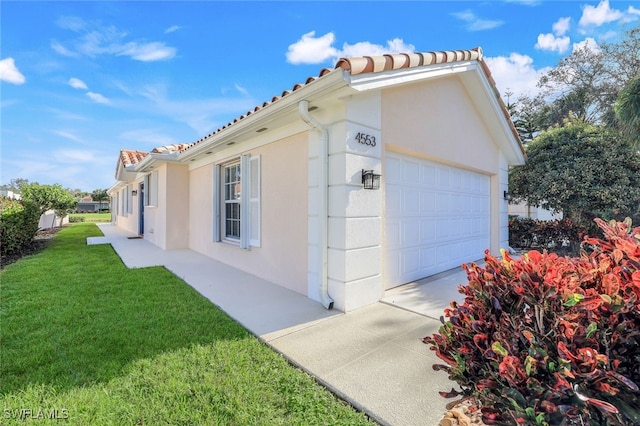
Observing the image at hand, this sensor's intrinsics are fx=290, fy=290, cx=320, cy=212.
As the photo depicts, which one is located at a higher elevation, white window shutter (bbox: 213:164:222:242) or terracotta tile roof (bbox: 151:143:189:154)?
terracotta tile roof (bbox: 151:143:189:154)

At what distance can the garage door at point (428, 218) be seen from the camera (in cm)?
621

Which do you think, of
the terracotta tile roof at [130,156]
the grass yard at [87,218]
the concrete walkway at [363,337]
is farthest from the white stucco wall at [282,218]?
the grass yard at [87,218]

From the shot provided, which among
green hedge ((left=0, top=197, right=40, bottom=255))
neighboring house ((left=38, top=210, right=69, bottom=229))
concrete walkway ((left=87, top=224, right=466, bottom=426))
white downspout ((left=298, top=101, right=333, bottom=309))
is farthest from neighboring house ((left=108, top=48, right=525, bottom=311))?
neighboring house ((left=38, top=210, right=69, bottom=229))

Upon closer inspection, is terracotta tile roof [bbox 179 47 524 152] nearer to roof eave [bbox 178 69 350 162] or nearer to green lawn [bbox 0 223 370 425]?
roof eave [bbox 178 69 350 162]

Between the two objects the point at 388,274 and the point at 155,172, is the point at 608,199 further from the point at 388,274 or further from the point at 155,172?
the point at 155,172

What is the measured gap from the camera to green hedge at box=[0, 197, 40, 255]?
959 cm

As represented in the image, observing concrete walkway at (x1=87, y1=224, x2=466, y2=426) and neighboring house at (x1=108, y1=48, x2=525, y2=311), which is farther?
neighboring house at (x1=108, y1=48, x2=525, y2=311)

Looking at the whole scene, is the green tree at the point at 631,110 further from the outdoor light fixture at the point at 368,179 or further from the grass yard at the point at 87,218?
the grass yard at the point at 87,218

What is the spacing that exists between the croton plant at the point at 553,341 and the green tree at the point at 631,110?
9.98 metres

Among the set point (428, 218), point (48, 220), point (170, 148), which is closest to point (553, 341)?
point (428, 218)

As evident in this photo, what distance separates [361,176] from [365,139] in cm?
69

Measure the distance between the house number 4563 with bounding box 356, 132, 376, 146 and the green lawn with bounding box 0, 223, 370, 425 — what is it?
3.64m

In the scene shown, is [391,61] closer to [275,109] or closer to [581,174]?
[275,109]

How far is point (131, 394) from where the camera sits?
112 inches
